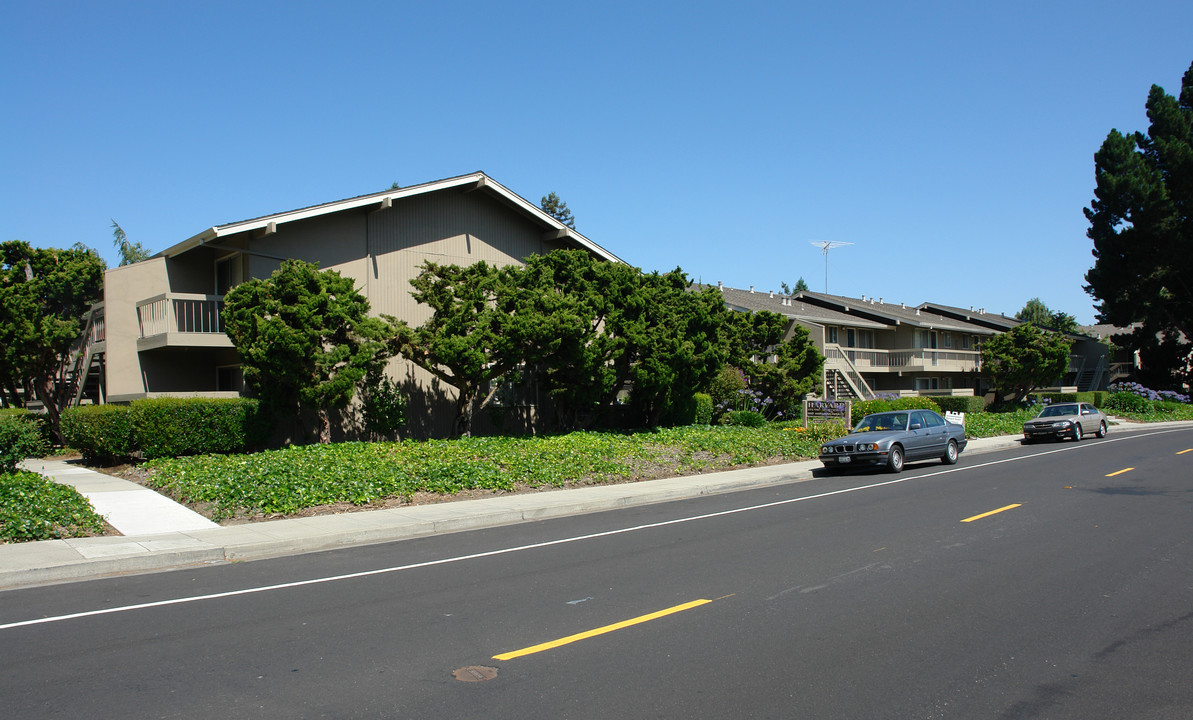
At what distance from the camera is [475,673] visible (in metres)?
5.62

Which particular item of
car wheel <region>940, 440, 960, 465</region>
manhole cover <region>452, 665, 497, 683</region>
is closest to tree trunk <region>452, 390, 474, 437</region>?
car wheel <region>940, 440, 960, 465</region>

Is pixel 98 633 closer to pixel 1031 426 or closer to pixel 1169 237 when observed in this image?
pixel 1031 426

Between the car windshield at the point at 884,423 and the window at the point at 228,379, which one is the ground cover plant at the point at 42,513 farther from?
the car windshield at the point at 884,423

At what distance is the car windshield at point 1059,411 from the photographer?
31625mm

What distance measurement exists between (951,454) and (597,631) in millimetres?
18179

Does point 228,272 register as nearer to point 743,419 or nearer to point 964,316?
point 743,419

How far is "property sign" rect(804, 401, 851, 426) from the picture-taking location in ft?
90.9

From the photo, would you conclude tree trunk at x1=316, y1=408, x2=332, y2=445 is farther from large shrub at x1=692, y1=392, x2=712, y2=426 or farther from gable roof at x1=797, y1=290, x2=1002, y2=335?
gable roof at x1=797, y1=290, x2=1002, y2=335

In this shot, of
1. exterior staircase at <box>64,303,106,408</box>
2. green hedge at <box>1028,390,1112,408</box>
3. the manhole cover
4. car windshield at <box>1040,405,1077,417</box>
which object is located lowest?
green hedge at <box>1028,390,1112,408</box>

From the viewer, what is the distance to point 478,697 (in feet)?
16.9

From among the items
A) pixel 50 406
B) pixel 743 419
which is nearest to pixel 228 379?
pixel 50 406

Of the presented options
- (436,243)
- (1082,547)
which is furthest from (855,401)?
(1082,547)

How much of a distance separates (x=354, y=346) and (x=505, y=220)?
8.61m

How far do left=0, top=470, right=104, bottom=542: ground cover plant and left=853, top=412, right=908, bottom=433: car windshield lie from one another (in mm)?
16796
